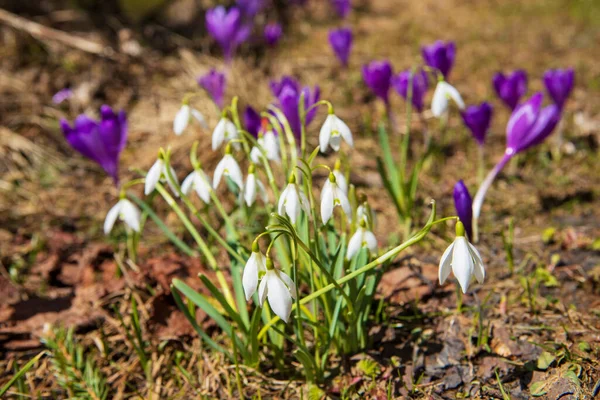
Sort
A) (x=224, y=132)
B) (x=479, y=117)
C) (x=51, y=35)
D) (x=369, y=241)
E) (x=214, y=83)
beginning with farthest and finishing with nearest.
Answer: (x=51, y=35)
(x=214, y=83)
(x=479, y=117)
(x=224, y=132)
(x=369, y=241)

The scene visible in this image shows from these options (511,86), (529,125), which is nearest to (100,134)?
(529,125)

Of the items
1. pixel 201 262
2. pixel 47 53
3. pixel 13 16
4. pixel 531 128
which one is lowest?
pixel 201 262

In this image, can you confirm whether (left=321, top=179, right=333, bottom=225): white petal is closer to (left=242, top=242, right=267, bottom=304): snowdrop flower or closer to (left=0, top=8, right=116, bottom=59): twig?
(left=242, top=242, right=267, bottom=304): snowdrop flower

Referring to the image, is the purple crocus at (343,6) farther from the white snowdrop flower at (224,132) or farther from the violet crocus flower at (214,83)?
the white snowdrop flower at (224,132)

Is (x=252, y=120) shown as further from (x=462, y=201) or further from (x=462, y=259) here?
(x=462, y=259)

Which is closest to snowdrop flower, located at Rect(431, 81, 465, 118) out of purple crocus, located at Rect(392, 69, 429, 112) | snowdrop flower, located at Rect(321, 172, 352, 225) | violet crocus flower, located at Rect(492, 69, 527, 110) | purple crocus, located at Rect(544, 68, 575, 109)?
snowdrop flower, located at Rect(321, 172, 352, 225)

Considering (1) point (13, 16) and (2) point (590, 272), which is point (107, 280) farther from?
(1) point (13, 16)

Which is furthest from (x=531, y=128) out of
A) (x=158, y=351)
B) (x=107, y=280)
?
(x=107, y=280)
